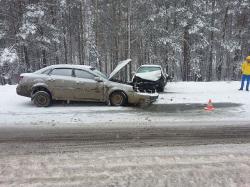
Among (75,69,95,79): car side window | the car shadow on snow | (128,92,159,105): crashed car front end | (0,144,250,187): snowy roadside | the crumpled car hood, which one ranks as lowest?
(0,144,250,187): snowy roadside

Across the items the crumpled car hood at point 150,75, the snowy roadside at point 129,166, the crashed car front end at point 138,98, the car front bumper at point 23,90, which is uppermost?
the crumpled car hood at point 150,75

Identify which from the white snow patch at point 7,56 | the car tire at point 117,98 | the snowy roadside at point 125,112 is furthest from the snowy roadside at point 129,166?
the white snow patch at point 7,56

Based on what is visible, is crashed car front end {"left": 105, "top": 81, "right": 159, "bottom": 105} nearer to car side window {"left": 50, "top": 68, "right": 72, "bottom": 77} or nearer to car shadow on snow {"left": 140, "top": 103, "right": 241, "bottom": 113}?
car shadow on snow {"left": 140, "top": 103, "right": 241, "bottom": 113}

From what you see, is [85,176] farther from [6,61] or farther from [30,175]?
[6,61]

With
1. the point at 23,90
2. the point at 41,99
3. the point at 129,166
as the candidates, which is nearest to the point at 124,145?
the point at 129,166

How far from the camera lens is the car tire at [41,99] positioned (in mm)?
11789

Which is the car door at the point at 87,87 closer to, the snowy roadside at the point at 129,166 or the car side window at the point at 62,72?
the car side window at the point at 62,72

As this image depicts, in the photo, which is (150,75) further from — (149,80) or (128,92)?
(128,92)

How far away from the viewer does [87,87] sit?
1202 cm

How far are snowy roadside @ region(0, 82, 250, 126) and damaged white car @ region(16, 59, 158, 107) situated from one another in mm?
358

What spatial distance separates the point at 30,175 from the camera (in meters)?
5.54

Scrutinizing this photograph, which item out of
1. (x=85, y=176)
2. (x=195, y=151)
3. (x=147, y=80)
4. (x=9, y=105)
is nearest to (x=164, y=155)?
(x=195, y=151)

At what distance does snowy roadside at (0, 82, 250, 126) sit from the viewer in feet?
32.4

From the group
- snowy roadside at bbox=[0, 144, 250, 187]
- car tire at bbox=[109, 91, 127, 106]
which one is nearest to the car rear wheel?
car tire at bbox=[109, 91, 127, 106]
